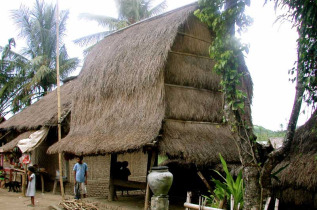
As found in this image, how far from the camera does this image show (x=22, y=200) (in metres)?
11.1

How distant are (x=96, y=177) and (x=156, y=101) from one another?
6.38 meters

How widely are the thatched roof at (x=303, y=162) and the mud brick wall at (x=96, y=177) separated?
797 centimetres

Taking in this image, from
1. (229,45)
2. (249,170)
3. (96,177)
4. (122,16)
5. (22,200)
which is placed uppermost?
(122,16)

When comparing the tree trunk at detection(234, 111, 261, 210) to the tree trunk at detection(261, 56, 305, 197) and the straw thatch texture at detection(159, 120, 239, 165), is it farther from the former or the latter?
the straw thatch texture at detection(159, 120, 239, 165)

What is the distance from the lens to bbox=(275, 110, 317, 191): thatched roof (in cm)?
626

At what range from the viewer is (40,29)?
2144 cm

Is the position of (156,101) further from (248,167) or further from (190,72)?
(248,167)

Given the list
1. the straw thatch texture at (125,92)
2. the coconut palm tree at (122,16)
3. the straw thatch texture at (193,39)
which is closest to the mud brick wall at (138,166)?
the straw thatch texture at (125,92)

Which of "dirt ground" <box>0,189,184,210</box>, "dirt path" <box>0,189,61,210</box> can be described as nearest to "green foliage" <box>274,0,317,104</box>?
"dirt ground" <box>0,189,184,210</box>

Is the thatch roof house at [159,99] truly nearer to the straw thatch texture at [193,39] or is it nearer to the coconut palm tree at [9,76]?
the straw thatch texture at [193,39]

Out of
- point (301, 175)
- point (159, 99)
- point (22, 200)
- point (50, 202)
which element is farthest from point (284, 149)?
point (22, 200)

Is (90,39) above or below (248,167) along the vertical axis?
above

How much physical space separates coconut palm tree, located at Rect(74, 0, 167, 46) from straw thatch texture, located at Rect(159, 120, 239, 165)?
1320cm

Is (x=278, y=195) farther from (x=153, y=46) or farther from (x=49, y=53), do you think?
(x=49, y=53)
